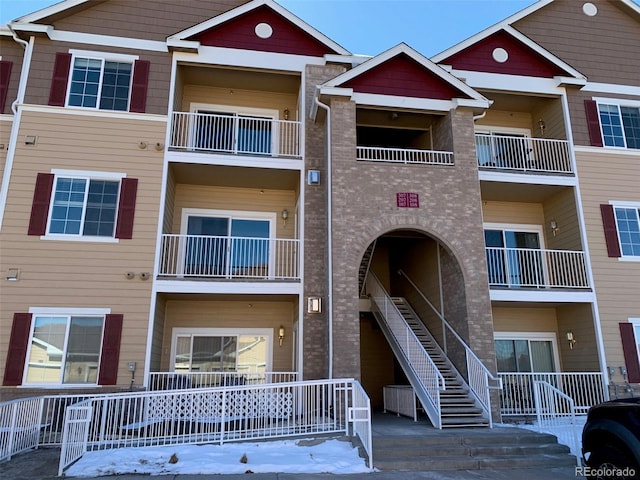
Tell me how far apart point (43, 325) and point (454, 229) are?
10.5 m

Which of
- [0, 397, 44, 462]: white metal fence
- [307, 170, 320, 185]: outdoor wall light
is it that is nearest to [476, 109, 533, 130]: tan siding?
[307, 170, 320, 185]: outdoor wall light

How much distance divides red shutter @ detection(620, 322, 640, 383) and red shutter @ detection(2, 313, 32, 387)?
15.7 metres

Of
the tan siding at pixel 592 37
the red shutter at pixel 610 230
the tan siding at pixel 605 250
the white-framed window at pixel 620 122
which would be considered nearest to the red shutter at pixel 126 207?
the tan siding at pixel 605 250

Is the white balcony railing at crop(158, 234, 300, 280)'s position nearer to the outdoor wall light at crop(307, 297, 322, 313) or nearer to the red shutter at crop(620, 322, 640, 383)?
the outdoor wall light at crop(307, 297, 322, 313)

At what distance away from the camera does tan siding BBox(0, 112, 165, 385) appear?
11.7 meters

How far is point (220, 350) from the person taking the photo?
13453mm

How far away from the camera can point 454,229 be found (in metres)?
12.4

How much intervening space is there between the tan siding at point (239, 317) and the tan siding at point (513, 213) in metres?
7.17

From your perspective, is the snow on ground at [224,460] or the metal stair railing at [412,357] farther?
the metal stair railing at [412,357]

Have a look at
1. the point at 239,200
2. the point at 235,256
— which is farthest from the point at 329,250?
the point at 239,200

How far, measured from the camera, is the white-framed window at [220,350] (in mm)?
13281

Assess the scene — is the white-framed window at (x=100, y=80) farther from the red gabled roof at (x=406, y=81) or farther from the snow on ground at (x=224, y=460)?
the snow on ground at (x=224, y=460)

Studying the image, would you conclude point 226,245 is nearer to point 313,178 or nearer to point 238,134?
point 313,178

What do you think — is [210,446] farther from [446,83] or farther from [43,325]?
[446,83]
